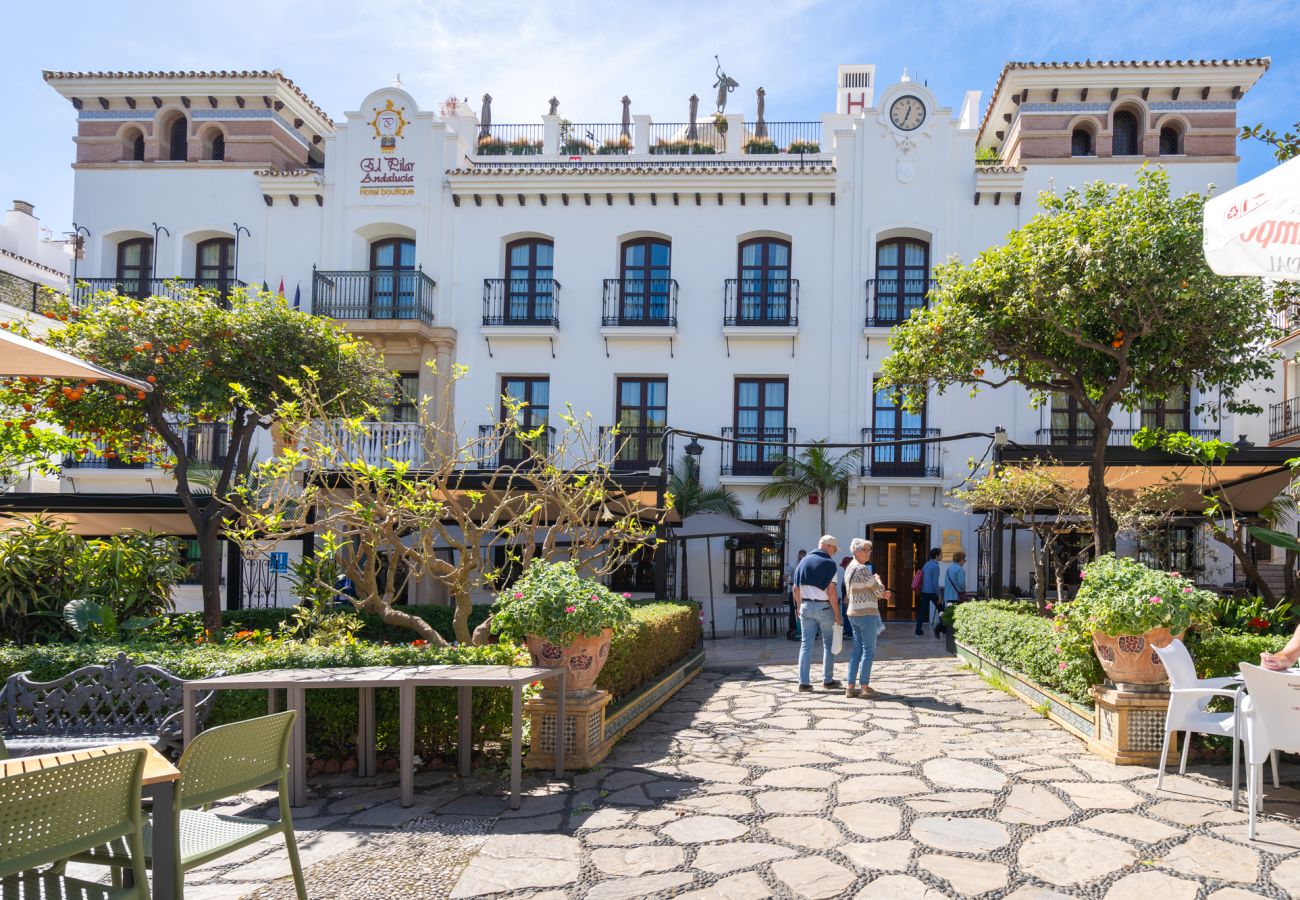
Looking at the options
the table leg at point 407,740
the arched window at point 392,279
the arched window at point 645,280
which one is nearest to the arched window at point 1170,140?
the arched window at point 645,280

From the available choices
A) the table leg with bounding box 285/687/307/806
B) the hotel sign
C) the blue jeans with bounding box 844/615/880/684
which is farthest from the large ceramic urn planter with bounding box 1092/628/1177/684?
the hotel sign

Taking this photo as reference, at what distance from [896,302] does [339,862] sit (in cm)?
1763

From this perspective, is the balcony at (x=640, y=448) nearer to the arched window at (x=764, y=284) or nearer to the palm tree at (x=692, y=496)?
the palm tree at (x=692, y=496)

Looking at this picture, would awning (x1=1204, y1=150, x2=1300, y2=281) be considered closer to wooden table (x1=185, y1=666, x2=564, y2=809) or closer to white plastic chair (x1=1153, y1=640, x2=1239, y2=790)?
white plastic chair (x1=1153, y1=640, x2=1239, y2=790)

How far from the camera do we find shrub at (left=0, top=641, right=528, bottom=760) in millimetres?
6855

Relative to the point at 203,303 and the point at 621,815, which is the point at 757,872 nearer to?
the point at 621,815

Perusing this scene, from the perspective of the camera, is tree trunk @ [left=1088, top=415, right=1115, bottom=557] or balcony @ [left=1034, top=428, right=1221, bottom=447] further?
balcony @ [left=1034, top=428, right=1221, bottom=447]

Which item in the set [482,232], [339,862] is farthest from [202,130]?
[339,862]

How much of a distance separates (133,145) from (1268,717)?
78.4ft

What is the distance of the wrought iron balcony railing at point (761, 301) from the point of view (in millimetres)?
20578

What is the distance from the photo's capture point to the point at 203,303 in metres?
11.5

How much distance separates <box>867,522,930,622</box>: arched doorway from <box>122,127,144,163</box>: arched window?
59.9 feet

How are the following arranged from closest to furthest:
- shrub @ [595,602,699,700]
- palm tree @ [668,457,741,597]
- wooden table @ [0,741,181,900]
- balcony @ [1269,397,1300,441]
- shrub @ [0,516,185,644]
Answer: wooden table @ [0,741,181,900]
shrub @ [595,602,699,700]
shrub @ [0,516,185,644]
palm tree @ [668,457,741,597]
balcony @ [1269,397,1300,441]

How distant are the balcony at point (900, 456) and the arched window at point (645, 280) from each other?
510cm
